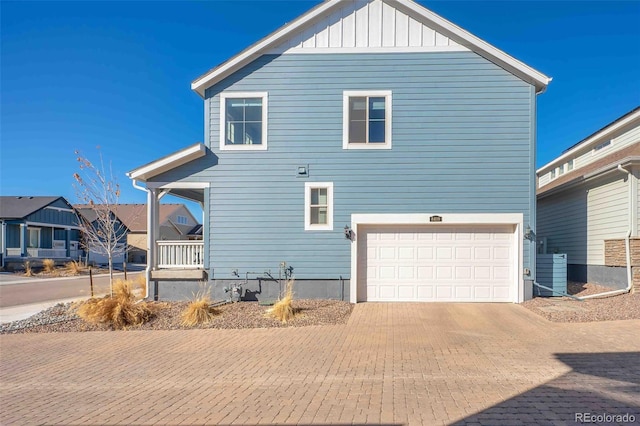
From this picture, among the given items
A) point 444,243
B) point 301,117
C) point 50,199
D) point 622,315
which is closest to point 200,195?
point 301,117

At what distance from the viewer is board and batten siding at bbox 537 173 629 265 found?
12172 mm

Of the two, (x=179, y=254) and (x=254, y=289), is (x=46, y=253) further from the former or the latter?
(x=254, y=289)

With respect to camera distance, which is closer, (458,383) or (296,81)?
(458,383)

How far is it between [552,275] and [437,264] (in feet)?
10.7

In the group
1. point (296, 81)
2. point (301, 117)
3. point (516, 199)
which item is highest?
point (296, 81)

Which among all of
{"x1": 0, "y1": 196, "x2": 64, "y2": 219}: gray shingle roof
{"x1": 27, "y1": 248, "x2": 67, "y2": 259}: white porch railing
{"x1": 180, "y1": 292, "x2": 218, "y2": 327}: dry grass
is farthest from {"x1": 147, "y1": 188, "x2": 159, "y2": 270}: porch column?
{"x1": 27, "y1": 248, "x2": 67, "y2": 259}: white porch railing

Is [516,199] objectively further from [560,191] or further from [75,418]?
[75,418]

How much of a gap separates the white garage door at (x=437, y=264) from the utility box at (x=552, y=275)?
0.98m

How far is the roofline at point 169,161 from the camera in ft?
38.2

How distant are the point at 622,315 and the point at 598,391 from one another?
17.6ft

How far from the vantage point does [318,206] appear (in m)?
11.9

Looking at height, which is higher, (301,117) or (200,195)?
(301,117)

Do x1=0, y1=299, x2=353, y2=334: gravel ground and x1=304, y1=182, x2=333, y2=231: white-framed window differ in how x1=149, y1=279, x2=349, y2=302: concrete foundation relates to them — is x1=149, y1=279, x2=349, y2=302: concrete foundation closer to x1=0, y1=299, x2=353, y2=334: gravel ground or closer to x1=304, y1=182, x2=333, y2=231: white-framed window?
x1=0, y1=299, x2=353, y2=334: gravel ground

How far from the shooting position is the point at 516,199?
1145 cm
